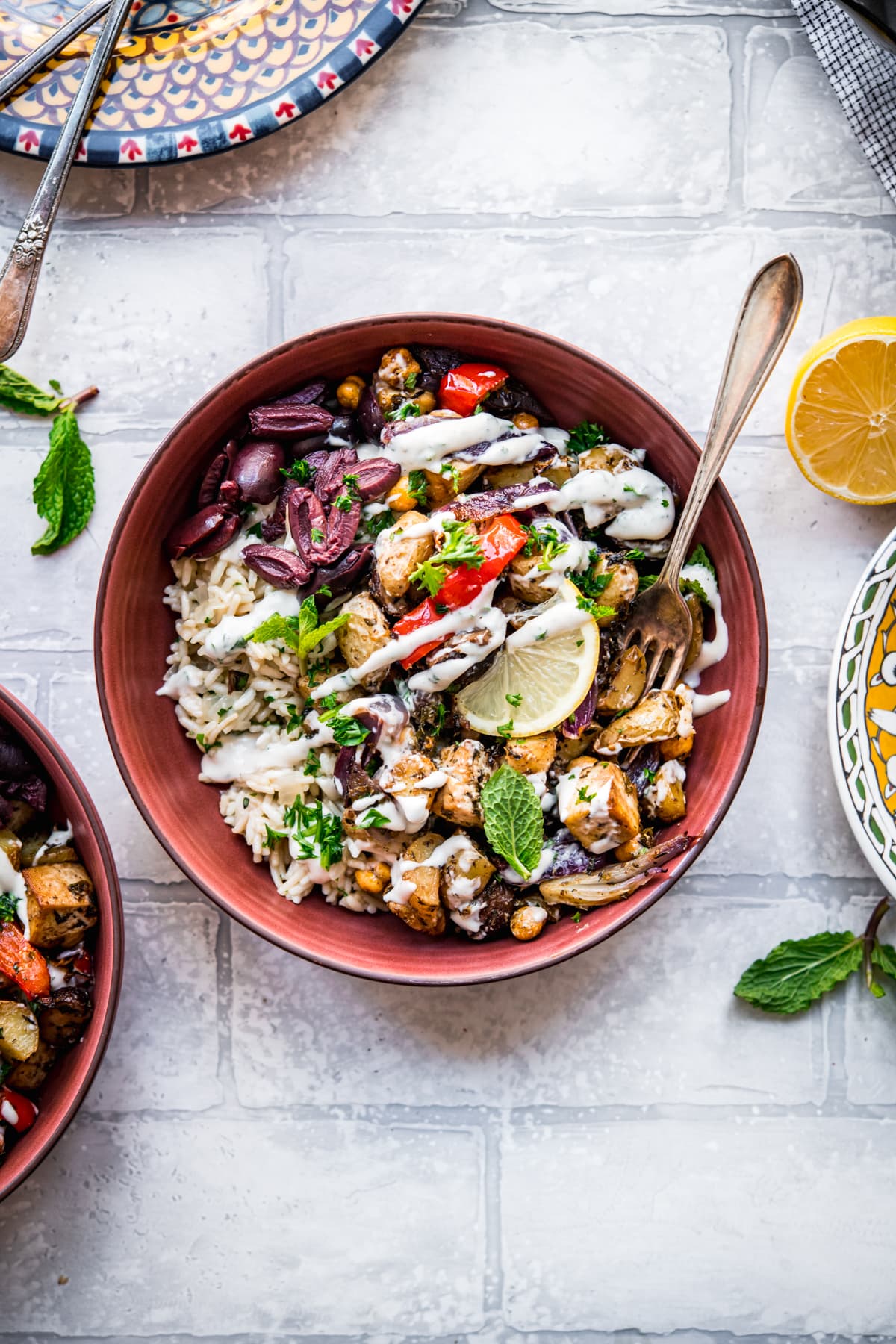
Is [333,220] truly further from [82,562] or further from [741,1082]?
[741,1082]

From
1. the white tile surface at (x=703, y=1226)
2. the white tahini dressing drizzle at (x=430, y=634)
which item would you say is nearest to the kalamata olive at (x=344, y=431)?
the white tahini dressing drizzle at (x=430, y=634)

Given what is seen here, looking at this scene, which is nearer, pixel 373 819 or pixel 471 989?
pixel 373 819

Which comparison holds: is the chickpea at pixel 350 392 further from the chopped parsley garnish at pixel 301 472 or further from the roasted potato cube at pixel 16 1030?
the roasted potato cube at pixel 16 1030

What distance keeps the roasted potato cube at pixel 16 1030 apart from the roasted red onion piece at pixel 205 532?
848 millimetres

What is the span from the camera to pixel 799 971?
85.0 inches

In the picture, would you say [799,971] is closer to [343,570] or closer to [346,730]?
[346,730]

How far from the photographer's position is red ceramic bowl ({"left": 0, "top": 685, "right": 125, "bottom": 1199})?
6.07ft

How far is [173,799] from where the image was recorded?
1945mm

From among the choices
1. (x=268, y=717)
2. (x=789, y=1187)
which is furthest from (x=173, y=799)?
(x=789, y=1187)

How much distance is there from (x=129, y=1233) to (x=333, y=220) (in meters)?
2.08

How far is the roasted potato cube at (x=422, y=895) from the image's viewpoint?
6.09 feet

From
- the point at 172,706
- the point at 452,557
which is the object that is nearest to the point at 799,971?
the point at 452,557

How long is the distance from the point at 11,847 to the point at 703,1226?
5.13ft

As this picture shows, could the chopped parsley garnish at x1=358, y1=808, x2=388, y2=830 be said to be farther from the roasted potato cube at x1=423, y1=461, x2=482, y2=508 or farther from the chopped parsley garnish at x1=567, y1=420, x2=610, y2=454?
the chopped parsley garnish at x1=567, y1=420, x2=610, y2=454
